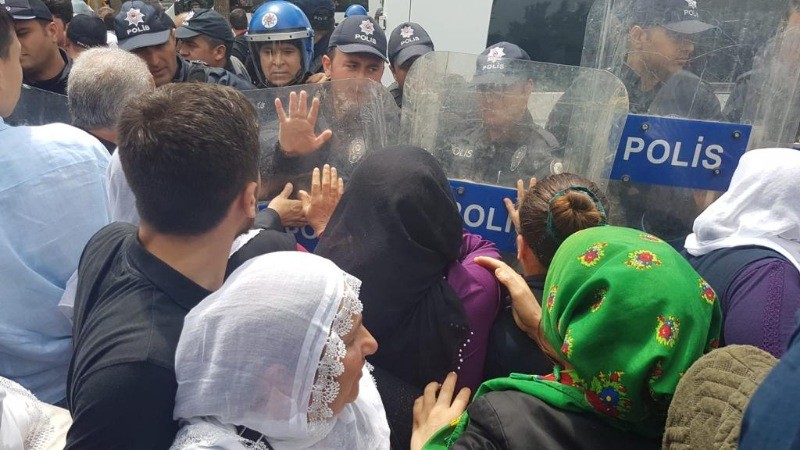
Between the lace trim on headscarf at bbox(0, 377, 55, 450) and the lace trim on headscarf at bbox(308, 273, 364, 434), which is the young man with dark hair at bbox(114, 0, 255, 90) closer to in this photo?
the lace trim on headscarf at bbox(0, 377, 55, 450)

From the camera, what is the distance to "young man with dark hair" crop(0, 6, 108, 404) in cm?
159

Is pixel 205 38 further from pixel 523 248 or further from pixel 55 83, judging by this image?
pixel 523 248

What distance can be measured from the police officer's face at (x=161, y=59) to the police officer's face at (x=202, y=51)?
77 centimetres

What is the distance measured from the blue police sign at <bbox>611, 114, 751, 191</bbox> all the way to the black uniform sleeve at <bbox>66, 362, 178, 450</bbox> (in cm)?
180

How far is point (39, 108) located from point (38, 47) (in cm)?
90

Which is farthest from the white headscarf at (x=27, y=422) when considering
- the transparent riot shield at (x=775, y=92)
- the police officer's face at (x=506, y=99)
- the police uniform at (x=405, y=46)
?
the police uniform at (x=405, y=46)

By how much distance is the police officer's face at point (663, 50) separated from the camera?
7.09ft

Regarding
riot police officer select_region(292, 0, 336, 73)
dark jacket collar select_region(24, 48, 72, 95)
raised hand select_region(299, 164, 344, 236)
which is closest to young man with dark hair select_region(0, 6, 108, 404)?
raised hand select_region(299, 164, 344, 236)

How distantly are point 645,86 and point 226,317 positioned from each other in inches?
71.4

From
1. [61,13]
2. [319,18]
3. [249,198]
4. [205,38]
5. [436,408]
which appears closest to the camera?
[249,198]

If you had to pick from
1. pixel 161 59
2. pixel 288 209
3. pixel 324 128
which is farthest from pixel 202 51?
pixel 288 209

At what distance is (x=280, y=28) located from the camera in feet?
11.7

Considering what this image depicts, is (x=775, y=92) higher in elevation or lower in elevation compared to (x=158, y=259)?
higher

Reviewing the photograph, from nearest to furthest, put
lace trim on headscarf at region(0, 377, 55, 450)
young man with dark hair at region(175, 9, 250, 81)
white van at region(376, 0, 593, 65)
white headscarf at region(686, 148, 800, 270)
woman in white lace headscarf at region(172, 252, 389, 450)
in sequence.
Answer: woman in white lace headscarf at region(172, 252, 389, 450) → lace trim on headscarf at region(0, 377, 55, 450) → white headscarf at region(686, 148, 800, 270) → young man with dark hair at region(175, 9, 250, 81) → white van at region(376, 0, 593, 65)
